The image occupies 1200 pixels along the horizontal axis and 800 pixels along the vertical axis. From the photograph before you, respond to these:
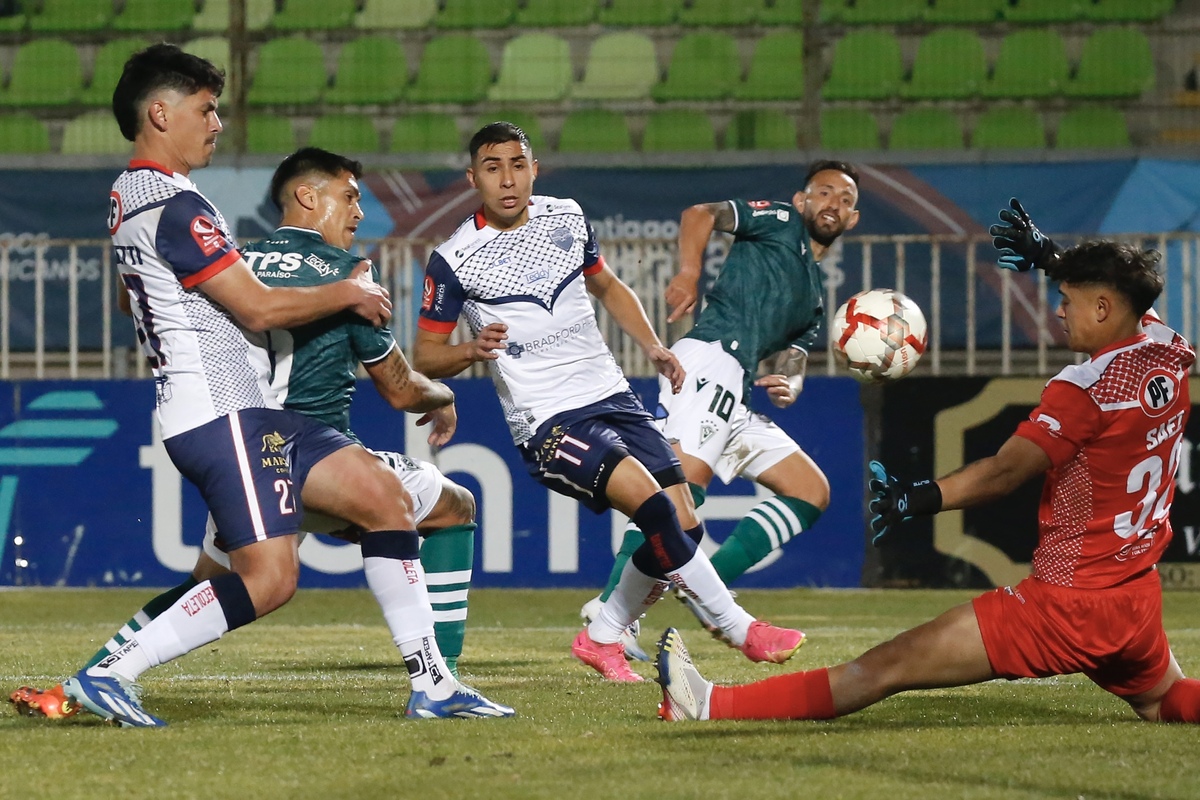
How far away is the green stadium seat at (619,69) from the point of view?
14703 mm

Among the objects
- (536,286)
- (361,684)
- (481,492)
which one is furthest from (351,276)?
(481,492)

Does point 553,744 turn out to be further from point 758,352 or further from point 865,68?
point 865,68

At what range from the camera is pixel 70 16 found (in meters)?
15.5

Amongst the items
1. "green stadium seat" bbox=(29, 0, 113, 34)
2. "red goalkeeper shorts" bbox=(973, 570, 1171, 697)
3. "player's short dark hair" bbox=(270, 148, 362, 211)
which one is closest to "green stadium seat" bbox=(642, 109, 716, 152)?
"green stadium seat" bbox=(29, 0, 113, 34)

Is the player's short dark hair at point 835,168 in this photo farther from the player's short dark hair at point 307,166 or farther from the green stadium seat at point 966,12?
the green stadium seat at point 966,12

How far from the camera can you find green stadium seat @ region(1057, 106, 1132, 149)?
1394 centimetres

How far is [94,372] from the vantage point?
35.8 feet

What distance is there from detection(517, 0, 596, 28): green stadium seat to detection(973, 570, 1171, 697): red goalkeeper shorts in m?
11.4

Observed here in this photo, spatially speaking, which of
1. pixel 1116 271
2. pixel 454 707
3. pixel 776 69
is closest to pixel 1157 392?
pixel 1116 271

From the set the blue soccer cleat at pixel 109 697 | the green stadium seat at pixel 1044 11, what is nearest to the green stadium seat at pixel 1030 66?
the green stadium seat at pixel 1044 11

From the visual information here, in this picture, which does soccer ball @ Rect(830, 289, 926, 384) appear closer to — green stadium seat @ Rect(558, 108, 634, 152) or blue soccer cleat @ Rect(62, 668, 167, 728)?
blue soccer cleat @ Rect(62, 668, 167, 728)

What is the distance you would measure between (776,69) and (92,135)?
20.1ft

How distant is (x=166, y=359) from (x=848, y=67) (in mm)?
10841

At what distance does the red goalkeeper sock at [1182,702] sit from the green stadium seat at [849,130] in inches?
383
